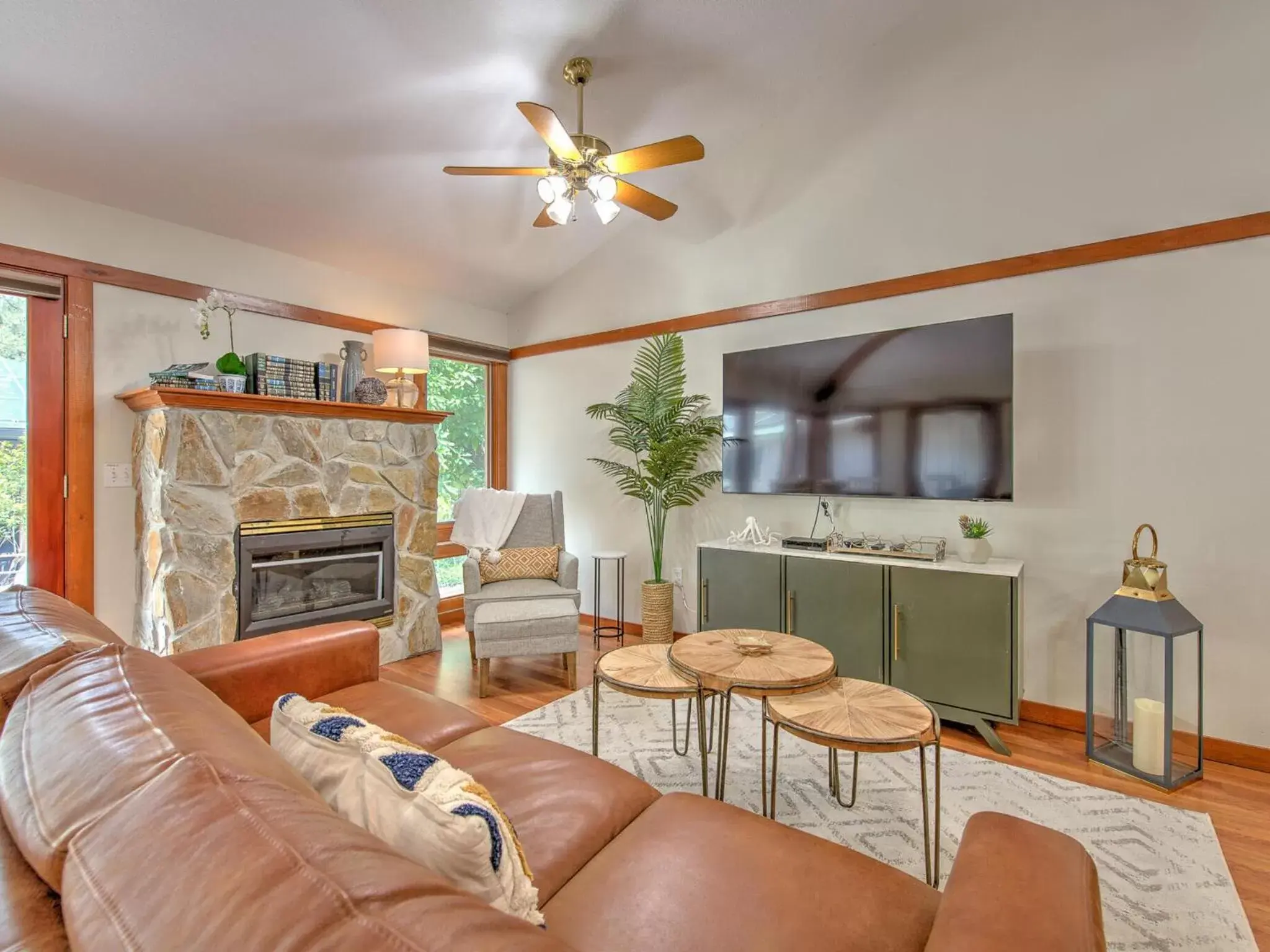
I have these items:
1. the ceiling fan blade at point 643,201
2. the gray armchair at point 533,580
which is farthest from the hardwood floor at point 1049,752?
the ceiling fan blade at point 643,201

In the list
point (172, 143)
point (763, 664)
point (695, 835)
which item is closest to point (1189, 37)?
point (763, 664)

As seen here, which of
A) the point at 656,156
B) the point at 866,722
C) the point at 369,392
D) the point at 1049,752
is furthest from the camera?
the point at 369,392

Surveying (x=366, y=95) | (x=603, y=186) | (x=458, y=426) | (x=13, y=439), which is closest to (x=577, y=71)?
(x=603, y=186)

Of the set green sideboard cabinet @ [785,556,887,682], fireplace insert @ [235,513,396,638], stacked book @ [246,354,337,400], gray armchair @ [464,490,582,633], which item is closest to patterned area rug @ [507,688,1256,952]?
green sideboard cabinet @ [785,556,887,682]

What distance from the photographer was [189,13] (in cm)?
212

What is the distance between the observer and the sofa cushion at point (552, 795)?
1.20 meters

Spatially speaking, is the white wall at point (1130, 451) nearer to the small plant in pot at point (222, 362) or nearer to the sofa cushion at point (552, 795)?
the sofa cushion at point (552, 795)

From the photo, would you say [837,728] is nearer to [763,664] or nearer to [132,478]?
[763,664]

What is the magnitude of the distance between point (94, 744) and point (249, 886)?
427mm

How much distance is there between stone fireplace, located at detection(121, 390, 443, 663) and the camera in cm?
289

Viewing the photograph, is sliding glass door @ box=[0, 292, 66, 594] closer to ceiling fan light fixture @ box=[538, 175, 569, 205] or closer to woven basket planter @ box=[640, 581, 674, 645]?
ceiling fan light fixture @ box=[538, 175, 569, 205]

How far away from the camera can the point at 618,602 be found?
4.42 metres

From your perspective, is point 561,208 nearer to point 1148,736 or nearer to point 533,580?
point 533,580

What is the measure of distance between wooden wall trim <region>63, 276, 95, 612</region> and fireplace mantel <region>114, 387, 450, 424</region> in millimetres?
160
